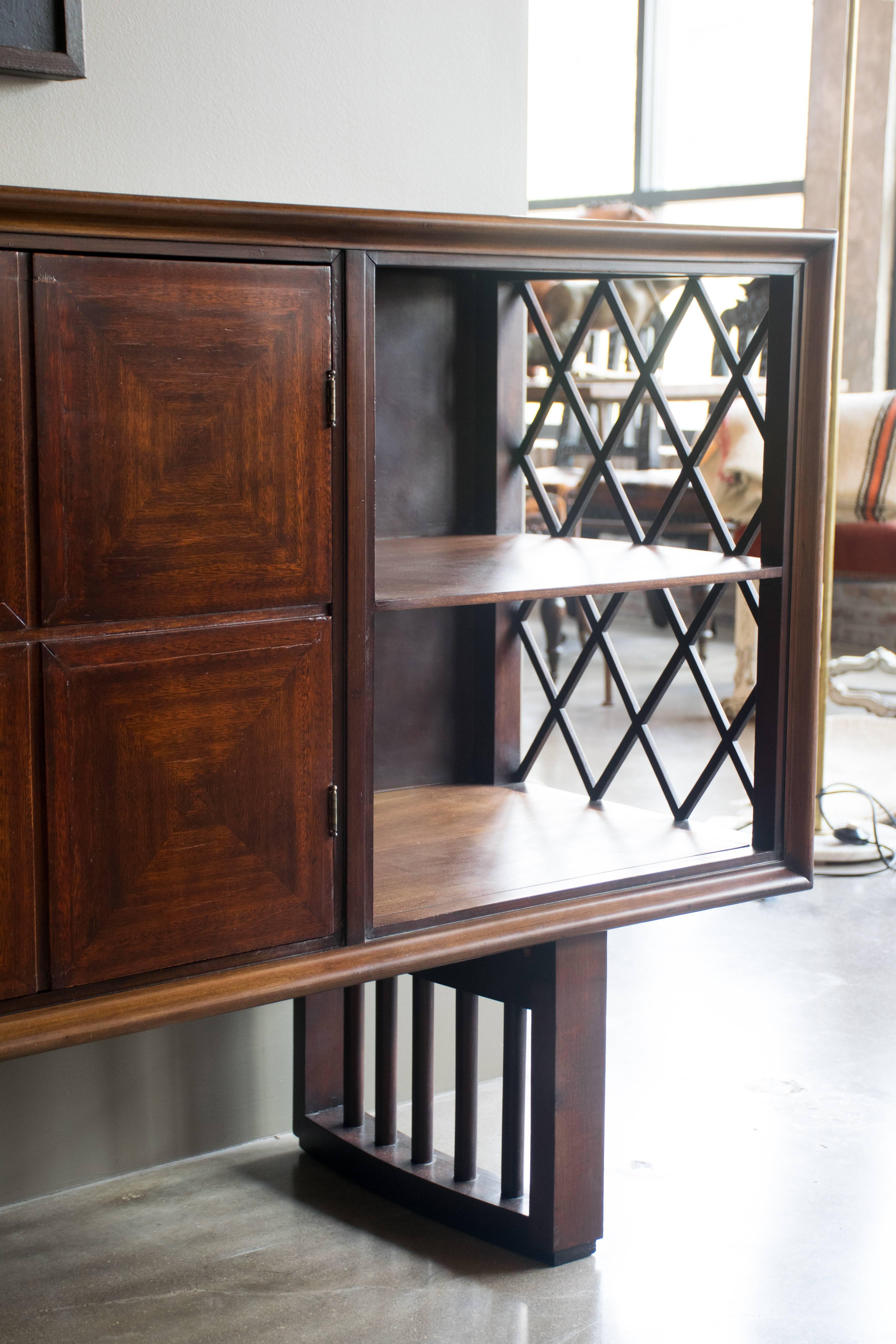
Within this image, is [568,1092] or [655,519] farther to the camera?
[655,519]

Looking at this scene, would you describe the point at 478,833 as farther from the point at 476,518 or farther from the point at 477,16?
the point at 477,16

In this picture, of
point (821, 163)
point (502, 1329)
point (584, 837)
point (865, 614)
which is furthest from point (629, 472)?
point (502, 1329)

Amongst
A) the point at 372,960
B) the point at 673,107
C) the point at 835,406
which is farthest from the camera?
the point at 673,107

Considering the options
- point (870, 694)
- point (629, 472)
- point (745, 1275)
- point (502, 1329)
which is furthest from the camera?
point (629, 472)

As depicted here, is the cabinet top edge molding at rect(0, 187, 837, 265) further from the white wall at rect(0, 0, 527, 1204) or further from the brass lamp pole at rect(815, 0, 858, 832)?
the brass lamp pole at rect(815, 0, 858, 832)

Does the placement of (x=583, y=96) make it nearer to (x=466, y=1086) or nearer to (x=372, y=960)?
(x=466, y=1086)

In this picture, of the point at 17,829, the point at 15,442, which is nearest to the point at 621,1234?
the point at 17,829

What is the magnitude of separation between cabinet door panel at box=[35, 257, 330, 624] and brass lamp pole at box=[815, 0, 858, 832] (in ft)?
6.26

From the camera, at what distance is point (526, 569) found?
167 cm

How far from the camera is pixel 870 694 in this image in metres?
4.04

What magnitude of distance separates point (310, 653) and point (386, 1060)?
807 millimetres

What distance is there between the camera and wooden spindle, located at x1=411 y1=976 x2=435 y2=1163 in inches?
74.4

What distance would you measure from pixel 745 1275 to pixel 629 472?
3.87 meters

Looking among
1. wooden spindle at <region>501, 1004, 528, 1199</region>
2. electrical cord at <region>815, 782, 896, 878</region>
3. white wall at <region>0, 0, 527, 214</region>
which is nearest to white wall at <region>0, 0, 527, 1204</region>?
white wall at <region>0, 0, 527, 214</region>
